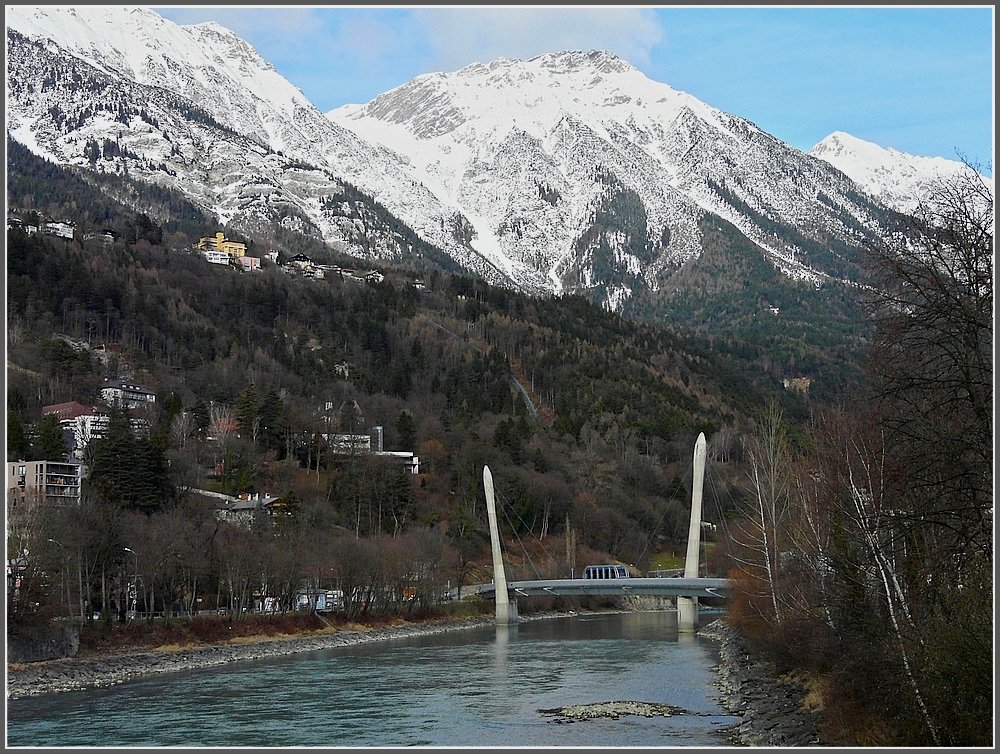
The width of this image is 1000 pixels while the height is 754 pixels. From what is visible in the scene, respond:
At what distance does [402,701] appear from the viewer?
109 feet

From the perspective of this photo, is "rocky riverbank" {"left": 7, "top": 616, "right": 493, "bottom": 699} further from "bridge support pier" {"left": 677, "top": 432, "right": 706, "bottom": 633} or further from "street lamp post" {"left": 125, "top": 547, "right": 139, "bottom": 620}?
"bridge support pier" {"left": 677, "top": 432, "right": 706, "bottom": 633}

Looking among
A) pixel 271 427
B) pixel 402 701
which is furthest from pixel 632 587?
pixel 271 427

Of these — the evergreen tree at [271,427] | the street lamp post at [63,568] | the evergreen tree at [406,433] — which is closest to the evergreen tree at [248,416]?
the evergreen tree at [271,427]

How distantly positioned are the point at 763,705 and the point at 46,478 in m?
55.7

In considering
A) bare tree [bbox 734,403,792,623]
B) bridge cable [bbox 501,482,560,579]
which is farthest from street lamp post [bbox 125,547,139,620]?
bridge cable [bbox 501,482,560,579]

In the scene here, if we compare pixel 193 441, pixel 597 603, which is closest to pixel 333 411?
pixel 193 441

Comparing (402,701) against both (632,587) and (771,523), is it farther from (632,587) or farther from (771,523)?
(632,587)

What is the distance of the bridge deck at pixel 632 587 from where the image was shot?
60.2m

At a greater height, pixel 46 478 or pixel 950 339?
pixel 46 478

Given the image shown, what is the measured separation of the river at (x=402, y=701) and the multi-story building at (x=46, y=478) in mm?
25327

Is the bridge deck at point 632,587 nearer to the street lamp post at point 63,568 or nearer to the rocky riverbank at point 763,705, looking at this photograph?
the rocky riverbank at point 763,705

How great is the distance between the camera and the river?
2686cm

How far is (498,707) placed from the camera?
1229 inches

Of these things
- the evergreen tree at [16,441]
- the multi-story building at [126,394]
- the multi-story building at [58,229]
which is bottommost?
the evergreen tree at [16,441]
